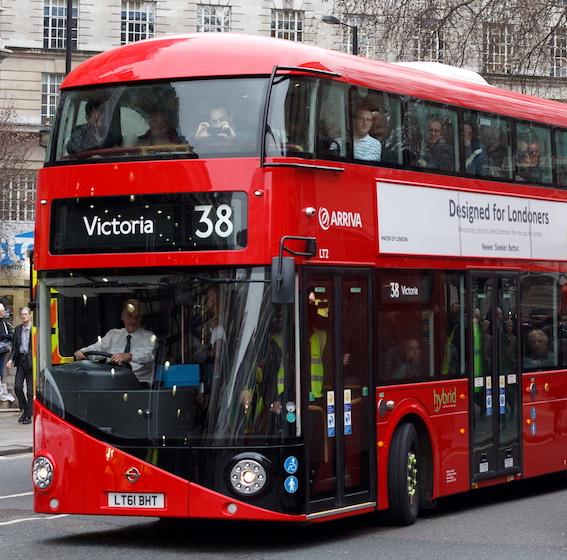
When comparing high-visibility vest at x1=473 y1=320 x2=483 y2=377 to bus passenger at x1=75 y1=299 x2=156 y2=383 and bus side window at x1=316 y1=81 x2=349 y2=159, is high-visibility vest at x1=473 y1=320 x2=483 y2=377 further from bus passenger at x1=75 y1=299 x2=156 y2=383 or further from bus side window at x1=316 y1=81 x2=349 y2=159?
bus passenger at x1=75 y1=299 x2=156 y2=383

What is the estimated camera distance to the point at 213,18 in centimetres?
6125

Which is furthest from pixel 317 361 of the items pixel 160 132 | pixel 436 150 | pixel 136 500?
pixel 436 150

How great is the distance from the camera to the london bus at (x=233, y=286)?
12.0 meters

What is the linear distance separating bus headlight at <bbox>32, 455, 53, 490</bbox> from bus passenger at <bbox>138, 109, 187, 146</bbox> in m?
2.55

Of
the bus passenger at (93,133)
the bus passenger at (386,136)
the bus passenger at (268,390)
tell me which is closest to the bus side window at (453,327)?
the bus passenger at (386,136)

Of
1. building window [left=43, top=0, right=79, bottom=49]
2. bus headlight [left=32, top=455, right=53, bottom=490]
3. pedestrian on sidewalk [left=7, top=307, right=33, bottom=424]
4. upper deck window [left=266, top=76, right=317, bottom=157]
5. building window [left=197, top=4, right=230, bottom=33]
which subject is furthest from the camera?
building window [left=197, top=4, right=230, bottom=33]

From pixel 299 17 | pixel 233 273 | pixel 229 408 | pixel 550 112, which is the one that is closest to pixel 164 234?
pixel 233 273

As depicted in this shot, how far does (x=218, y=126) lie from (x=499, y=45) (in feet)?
59.8

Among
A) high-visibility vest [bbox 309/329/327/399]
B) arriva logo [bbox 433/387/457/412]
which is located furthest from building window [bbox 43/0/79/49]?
high-visibility vest [bbox 309/329/327/399]

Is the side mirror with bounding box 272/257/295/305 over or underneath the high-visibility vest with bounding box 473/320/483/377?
over

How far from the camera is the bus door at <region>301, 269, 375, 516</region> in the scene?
40.3 feet

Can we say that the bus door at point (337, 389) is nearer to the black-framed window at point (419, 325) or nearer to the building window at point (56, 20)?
the black-framed window at point (419, 325)

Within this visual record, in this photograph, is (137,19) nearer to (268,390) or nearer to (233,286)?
(233,286)

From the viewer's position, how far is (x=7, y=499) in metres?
16.0
